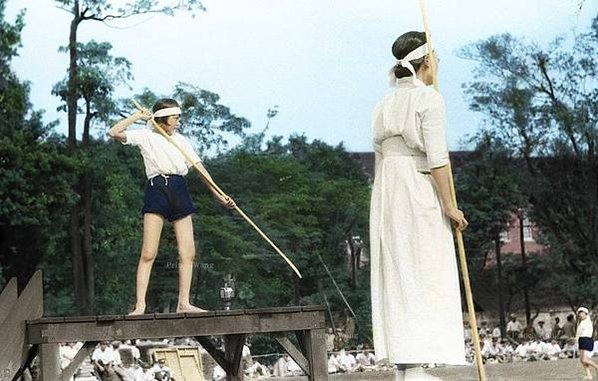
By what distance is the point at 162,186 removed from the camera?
930cm

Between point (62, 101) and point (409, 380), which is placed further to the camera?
point (62, 101)

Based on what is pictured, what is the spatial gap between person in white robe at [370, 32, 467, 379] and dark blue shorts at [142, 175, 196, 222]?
3683mm

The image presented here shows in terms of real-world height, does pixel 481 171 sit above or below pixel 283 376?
above

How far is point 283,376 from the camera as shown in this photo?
26.7m

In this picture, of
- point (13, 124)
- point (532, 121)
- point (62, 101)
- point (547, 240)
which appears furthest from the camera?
point (547, 240)

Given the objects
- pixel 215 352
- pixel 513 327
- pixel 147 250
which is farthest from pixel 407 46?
pixel 513 327

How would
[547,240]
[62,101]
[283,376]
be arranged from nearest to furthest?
[283,376] → [62,101] → [547,240]

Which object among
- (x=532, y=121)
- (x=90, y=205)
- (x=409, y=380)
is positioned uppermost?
(x=532, y=121)

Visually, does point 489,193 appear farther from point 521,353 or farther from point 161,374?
point 161,374

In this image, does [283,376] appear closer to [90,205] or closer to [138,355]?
[138,355]

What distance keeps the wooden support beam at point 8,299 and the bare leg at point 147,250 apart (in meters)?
0.86

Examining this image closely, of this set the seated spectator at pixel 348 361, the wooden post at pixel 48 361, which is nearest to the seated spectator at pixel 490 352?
the seated spectator at pixel 348 361

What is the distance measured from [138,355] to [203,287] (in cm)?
862

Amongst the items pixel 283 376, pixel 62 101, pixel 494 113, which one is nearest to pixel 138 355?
pixel 283 376
